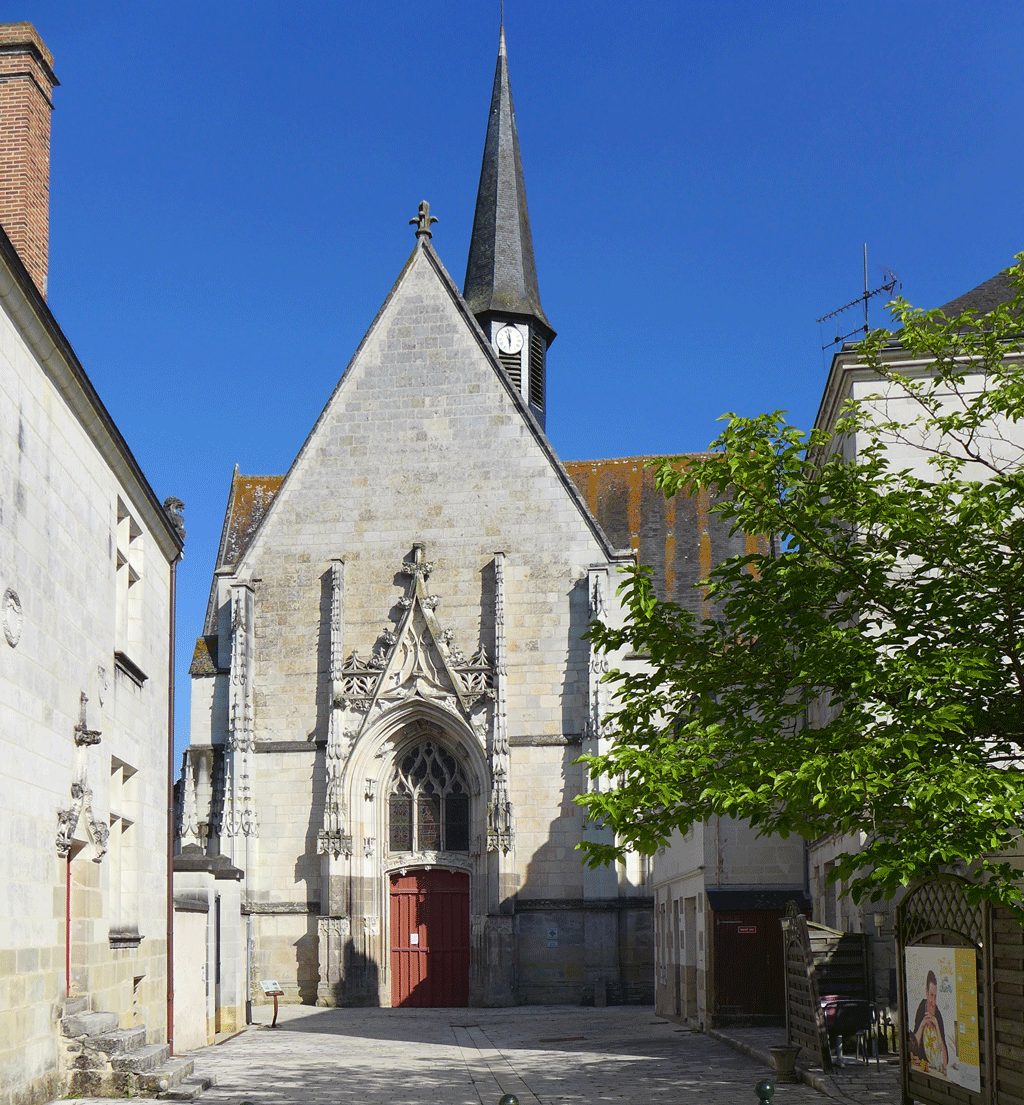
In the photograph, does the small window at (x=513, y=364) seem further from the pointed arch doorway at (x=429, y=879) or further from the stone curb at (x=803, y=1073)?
the stone curb at (x=803, y=1073)

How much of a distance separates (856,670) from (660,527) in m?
20.3

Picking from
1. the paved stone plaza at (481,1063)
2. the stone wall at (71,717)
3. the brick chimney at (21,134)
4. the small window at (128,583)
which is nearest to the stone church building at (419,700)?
the paved stone plaza at (481,1063)

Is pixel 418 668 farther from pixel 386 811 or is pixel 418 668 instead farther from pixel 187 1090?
pixel 187 1090

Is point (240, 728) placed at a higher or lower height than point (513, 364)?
lower

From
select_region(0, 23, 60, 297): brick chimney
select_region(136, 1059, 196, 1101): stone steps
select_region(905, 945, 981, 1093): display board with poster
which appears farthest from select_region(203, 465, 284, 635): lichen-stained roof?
select_region(905, 945, 981, 1093): display board with poster

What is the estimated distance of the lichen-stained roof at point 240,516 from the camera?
2884 cm

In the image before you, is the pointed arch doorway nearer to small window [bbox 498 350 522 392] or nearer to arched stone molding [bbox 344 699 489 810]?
arched stone molding [bbox 344 699 489 810]

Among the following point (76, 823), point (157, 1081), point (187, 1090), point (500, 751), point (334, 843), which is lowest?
point (187, 1090)

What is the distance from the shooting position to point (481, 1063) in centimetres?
1586

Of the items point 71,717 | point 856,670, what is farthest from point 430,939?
point 856,670

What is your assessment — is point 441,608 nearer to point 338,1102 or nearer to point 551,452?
point 551,452

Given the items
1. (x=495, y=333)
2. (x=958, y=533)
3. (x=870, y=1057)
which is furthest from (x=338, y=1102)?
(x=495, y=333)

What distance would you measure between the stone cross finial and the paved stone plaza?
15.3m

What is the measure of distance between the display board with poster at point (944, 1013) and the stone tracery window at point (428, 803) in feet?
55.4
